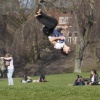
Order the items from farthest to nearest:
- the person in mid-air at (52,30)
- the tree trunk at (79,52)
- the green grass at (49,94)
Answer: the tree trunk at (79,52), the green grass at (49,94), the person in mid-air at (52,30)

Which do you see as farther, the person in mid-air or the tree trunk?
the tree trunk

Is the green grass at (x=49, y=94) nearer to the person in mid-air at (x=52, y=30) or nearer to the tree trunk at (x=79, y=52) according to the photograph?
the person in mid-air at (x=52, y=30)

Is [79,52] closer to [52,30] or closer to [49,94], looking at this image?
[49,94]

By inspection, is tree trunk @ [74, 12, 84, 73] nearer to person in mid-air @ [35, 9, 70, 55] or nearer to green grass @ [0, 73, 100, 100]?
green grass @ [0, 73, 100, 100]

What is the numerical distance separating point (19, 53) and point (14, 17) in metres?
8.08

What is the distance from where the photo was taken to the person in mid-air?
32.9 ft

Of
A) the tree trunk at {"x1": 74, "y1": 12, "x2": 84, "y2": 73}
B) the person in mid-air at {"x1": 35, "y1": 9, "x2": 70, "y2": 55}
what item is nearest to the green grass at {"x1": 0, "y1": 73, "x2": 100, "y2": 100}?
the person in mid-air at {"x1": 35, "y1": 9, "x2": 70, "y2": 55}

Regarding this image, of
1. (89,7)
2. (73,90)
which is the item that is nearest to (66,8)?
(89,7)

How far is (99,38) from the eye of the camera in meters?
45.2

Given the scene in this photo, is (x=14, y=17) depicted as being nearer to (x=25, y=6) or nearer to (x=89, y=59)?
(x=25, y=6)

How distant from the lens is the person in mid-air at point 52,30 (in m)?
10.0

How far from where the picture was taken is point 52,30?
1035cm

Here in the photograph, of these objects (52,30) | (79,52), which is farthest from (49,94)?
(79,52)

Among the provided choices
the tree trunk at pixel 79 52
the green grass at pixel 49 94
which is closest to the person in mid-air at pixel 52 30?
the green grass at pixel 49 94
